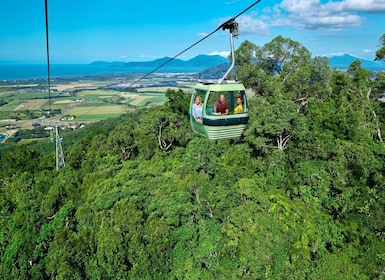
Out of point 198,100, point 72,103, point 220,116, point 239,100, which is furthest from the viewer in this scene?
point 72,103

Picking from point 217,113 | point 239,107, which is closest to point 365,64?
point 239,107

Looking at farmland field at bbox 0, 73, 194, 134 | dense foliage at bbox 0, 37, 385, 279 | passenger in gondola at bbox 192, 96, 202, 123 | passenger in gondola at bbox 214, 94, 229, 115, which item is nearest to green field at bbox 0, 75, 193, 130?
farmland field at bbox 0, 73, 194, 134

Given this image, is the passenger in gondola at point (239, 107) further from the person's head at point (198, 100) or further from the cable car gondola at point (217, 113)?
the person's head at point (198, 100)

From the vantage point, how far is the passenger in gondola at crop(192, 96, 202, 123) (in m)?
8.90

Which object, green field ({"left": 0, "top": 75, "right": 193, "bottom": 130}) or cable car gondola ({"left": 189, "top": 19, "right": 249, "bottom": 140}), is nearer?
cable car gondola ({"left": 189, "top": 19, "right": 249, "bottom": 140})

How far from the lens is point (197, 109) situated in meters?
9.05

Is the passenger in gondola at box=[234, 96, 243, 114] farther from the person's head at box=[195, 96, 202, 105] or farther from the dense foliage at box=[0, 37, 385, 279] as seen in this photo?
the dense foliage at box=[0, 37, 385, 279]

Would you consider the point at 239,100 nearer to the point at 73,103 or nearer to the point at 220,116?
the point at 220,116

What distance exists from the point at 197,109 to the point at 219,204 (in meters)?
8.87

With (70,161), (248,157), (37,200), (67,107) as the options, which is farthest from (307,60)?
(67,107)

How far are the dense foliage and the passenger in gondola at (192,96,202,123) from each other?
725cm

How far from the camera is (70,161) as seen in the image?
27953 mm

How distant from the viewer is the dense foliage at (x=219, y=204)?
14.7 meters

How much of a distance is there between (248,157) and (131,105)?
74903mm
